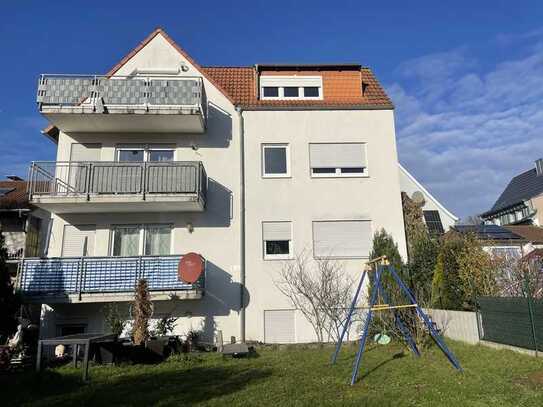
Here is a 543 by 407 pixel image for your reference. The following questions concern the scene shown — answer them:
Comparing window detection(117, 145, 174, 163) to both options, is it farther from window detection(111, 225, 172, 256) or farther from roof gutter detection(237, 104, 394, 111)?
roof gutter detection(237, 104, 394, 111)

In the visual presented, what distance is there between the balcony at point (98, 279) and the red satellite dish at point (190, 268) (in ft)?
1.50

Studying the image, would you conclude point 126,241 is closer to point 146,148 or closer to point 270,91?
point 146,148

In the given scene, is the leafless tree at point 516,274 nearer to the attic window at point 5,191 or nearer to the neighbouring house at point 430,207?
the neighbouring house at point 430,207

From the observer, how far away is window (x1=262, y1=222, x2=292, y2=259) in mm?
15219

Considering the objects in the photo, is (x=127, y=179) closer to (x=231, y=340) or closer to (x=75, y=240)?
(x=75, y=240)

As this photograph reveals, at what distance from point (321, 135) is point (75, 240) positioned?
9575 mm

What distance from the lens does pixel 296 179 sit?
15.7 meters

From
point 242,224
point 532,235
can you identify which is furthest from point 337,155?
point 532,235

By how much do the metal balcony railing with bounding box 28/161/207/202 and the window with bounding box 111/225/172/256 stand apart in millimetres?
1733

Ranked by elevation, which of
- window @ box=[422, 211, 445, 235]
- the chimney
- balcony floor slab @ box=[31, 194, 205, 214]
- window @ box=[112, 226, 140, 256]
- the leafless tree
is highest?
A: the chimney

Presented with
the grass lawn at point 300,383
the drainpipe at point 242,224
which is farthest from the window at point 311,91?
the grass lawn at point 300,383

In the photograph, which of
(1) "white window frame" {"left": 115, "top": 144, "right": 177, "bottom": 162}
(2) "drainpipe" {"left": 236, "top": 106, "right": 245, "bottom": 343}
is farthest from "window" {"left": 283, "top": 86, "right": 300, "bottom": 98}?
(1) "white window frame" {"left": 115, "top": 144, "right": 177, "bottom": 162}

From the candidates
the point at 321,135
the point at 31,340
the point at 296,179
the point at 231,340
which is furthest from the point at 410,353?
the point at 31,340

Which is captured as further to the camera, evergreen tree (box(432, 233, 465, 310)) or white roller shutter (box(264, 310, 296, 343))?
white roller shutter (box(264, 310, 296, 343))
